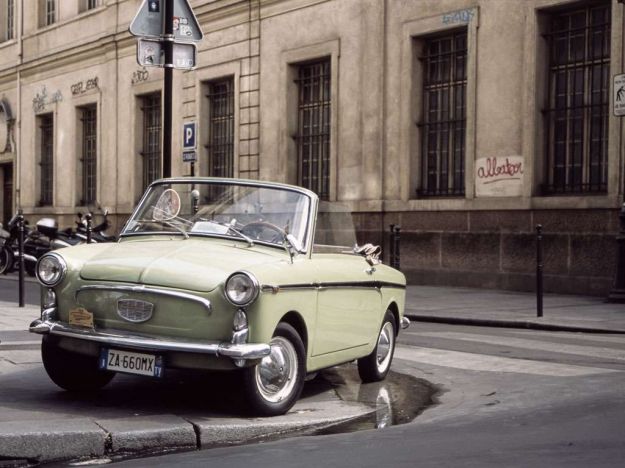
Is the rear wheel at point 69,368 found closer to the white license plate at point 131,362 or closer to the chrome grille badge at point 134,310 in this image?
the white license plate at point 131,362

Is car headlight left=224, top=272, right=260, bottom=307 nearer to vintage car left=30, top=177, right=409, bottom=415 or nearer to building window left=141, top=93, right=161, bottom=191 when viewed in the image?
vintage car left=30, top=177, right=409, bottom=415

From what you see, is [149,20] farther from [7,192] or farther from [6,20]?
[6,20]

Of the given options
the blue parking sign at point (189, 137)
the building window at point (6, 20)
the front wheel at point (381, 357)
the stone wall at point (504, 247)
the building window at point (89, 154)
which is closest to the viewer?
the front wheel at point (381, 357)

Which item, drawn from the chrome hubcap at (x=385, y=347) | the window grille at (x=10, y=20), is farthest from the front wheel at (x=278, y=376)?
the window grille at (x=10, y=20)

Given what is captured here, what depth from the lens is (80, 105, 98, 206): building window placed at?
31.7 metres

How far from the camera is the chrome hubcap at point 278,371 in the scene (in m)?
6.68

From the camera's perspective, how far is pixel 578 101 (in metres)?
17.8

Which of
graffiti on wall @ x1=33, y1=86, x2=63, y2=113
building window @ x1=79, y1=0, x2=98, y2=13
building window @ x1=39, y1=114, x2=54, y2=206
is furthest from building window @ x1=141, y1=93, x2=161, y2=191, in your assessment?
building window @ x1=39, y1=114, x2=54, y2=206

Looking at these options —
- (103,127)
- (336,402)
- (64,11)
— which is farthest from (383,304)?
(64,11)

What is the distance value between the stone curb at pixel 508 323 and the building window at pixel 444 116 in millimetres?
6013

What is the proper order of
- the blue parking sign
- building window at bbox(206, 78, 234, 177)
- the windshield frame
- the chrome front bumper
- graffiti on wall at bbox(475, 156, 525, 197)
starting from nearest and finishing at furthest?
the chrome front bumper < the windshield frame < the blue parking sign < graffiti on wall at bbox(475, 156, 525, 197) < building window at bbox(206, 78, 234, 177)

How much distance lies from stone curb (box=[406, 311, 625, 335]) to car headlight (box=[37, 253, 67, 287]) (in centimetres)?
739

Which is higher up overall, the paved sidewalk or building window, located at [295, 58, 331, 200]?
building window, located at [295, 58, 331, 200]

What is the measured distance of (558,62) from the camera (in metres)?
18.2
